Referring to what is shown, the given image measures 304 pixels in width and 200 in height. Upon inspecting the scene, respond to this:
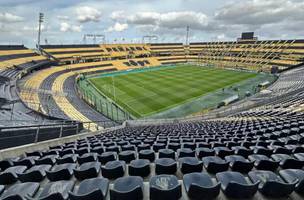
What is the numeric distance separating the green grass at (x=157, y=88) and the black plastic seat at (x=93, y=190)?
90.2ft

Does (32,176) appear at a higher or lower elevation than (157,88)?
higher

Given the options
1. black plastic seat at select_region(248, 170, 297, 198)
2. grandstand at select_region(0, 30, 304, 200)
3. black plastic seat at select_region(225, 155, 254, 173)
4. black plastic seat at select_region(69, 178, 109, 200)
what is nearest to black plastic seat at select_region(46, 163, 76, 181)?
grandstand at select_region(0, 30, 304, 200)

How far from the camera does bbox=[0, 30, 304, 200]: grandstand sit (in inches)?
160

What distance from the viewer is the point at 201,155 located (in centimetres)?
618

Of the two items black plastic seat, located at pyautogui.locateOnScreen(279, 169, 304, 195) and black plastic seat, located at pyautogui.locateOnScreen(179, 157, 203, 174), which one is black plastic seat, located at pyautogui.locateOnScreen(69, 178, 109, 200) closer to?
black plastic seat, located at pyautogui.locateOnScreen(179, 157, 203, 174)

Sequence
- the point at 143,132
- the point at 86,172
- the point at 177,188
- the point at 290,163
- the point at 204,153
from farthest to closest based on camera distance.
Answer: the point at 143,132, the point at 204,153, the point at 86,172, the point at 290,163, the point at 177,188

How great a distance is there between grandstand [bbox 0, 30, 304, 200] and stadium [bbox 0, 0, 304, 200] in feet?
0.11

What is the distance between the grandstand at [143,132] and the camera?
407 cm

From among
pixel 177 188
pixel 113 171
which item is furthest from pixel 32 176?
pixel 177 188

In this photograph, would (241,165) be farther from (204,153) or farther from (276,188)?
(204,153)

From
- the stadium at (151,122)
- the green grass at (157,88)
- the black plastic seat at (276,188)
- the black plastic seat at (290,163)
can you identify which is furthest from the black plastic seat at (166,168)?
the green grass at (157,88)

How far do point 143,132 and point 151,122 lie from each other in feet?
36.0

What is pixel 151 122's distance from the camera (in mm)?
25297

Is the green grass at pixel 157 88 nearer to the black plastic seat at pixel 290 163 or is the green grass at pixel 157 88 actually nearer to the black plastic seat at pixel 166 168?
the black plastic seat at pixel 166 168
